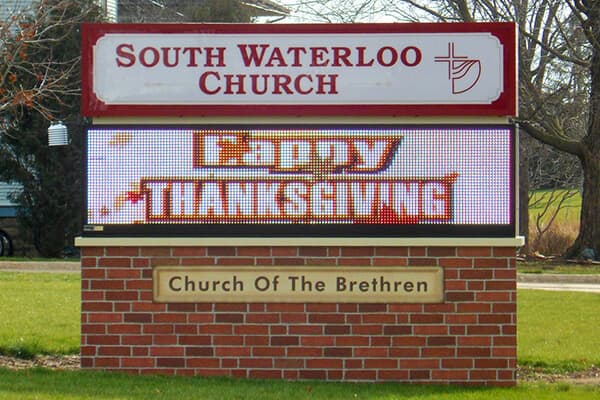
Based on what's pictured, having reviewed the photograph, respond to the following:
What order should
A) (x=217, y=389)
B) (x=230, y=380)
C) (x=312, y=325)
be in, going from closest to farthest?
(x=217, y=389)
(x=230, y=380)
(x=312, y=325)

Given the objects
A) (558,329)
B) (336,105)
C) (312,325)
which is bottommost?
(558,329)

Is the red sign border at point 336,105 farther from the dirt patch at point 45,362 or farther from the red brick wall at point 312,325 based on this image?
the dirt patch at point 45,362

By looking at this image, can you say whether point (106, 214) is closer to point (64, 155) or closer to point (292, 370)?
point (292, 370)

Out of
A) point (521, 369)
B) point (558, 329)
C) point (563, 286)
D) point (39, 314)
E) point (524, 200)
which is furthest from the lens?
point (524, 200)

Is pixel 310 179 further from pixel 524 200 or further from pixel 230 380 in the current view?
pixel 524 200

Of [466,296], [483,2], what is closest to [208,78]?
[466,296]

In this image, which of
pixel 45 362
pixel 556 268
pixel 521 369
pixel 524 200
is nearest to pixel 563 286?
pixel 556 268

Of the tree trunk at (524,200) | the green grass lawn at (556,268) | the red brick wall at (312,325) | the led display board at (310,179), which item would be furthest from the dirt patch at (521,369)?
the tree trunk at (524,200)

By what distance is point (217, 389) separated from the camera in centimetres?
826

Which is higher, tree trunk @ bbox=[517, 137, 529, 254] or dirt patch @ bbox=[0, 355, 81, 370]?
tree trunk @ bbox=[517, 137, 529, 254]

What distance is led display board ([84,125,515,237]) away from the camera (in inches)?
347

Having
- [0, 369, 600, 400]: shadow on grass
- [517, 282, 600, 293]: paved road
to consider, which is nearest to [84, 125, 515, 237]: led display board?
[0, 369, 600, 400]: shadow on grass

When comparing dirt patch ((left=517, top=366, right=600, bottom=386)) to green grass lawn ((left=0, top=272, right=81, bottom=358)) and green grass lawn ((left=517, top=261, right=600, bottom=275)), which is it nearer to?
green grass lawn ((left=0, top=272, right=81, bottom=358))

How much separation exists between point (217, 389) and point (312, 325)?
41.6 inches
